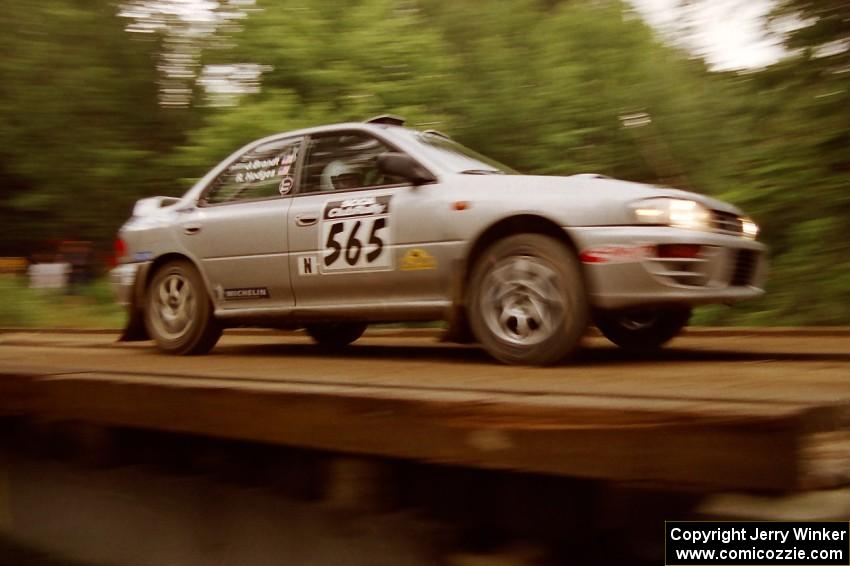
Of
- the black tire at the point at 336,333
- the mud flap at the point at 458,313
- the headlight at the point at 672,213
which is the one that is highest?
the headlight at the point at 672,213

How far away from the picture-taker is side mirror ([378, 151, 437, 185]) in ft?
16.3

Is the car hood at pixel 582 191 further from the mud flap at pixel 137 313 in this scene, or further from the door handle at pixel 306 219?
the mud flap at pixel 137 313

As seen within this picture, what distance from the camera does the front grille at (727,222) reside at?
460 cm

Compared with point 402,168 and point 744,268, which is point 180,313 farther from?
point 744,268

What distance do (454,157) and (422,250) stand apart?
0.83 metres

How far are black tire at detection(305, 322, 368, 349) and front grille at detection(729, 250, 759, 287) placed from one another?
3163mm

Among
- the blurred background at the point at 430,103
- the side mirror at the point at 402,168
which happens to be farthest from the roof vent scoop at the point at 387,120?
the blurred background at the point at 430,103

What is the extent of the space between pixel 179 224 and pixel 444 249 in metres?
2.33

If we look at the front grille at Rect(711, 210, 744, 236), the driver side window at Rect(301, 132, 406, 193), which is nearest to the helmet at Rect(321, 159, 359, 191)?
the driver side window at Rect(301, 132, 406, 193)

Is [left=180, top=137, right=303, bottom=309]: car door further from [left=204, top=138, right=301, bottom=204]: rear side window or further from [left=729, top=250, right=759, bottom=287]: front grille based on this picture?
[left=729, top=250, right=759, bottom=287]: front grille

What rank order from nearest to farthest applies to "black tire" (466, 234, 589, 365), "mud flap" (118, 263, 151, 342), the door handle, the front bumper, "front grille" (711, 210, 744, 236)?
1. the front bumper
2. "black tire" (466, 234, 589, 365)
3. "front grille" (711, 210, 744, 236)
4. the door handle
5. "mud flap" (118, 263, 151, 342)

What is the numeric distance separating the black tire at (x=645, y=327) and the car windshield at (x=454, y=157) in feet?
3.73

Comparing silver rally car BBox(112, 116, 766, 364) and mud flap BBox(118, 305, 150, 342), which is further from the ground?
silver rally car BBox(112, 116, 766, 364)

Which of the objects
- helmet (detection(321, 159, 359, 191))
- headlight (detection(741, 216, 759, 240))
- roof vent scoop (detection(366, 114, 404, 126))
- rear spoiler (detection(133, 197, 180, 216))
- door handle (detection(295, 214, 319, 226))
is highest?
roof vent scoop (detection(366, 114, 404, 126))
